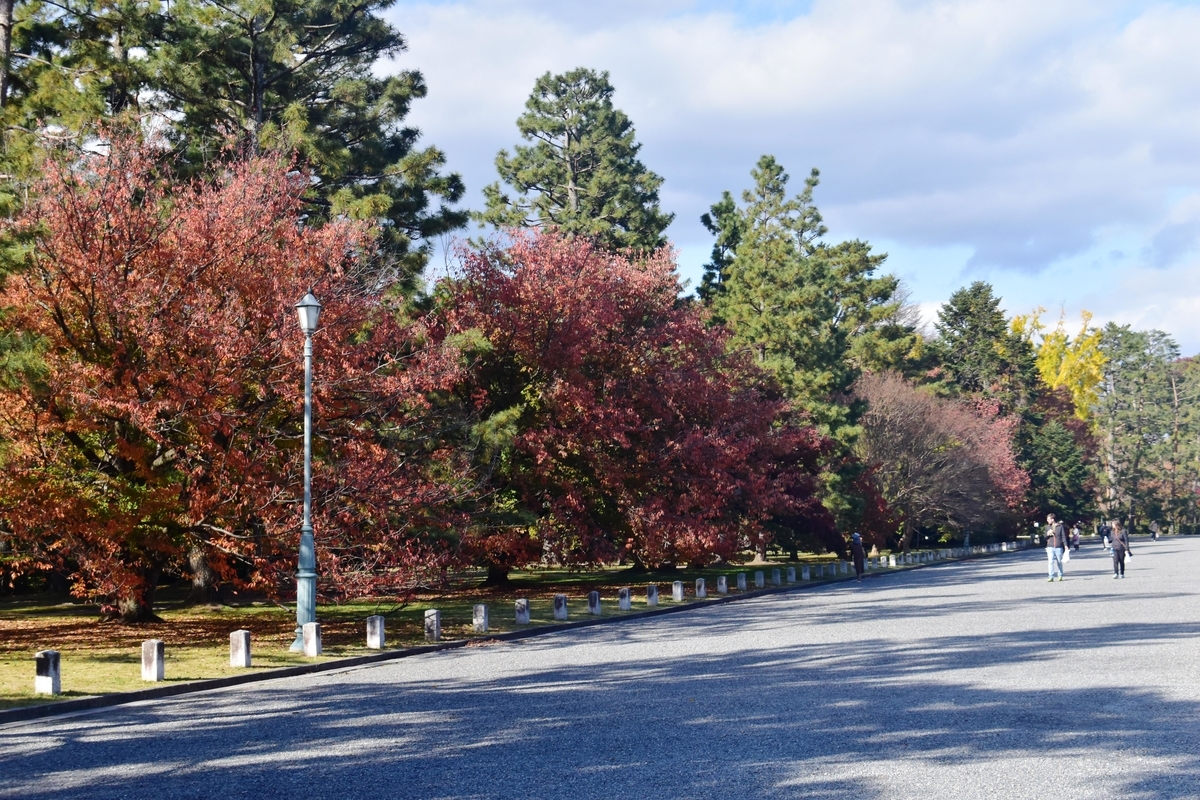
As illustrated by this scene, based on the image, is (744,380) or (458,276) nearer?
(458,276)

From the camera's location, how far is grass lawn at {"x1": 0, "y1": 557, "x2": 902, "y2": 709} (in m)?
14.5

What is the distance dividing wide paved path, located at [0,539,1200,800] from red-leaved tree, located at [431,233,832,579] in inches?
493

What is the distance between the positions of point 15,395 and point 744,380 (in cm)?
2767

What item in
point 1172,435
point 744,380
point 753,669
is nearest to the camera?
point 753,669

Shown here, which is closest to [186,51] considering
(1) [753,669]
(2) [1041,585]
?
(1) [753,669]

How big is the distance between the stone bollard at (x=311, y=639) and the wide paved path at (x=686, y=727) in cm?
148

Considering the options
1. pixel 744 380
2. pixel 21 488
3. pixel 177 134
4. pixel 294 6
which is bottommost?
pixel 21 488

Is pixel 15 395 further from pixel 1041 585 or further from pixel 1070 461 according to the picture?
pixel 1070 461

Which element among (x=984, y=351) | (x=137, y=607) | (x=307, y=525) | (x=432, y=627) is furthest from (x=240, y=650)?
(x=984, y=351)

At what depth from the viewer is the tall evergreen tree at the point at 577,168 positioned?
195 feet

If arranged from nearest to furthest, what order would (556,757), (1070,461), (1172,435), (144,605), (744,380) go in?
(556,757), (144,605), (744,380), (1070,461), (1172,435)

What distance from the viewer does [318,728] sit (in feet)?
33.2

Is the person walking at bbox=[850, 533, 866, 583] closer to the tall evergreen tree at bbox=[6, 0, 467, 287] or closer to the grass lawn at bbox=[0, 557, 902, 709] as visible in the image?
the grass lawn at bbox=[0, 557, 902, 709]

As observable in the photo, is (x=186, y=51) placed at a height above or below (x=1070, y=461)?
above
